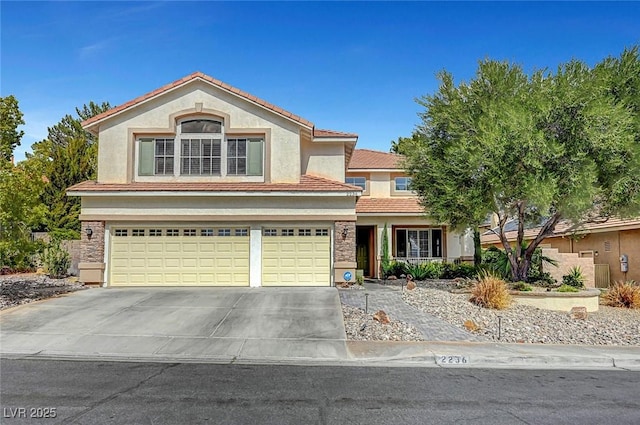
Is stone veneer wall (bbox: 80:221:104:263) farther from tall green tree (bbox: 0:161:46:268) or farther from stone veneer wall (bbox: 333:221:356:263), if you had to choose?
stone veneer wall (bbox: 333:221:356:263)

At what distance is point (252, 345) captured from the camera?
10609 millimetres

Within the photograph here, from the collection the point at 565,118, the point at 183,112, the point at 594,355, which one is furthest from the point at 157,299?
the point at 565,118

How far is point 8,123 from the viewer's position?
15336 mm

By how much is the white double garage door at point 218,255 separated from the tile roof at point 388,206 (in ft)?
20.0

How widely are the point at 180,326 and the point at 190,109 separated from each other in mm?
9794

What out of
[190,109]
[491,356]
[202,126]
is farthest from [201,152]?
[491,356]

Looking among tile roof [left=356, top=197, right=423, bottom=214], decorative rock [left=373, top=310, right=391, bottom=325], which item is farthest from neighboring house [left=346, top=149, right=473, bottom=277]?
decorative rock [left=373, top=310, right=391, bottom=325]

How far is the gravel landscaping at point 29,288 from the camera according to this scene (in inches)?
588

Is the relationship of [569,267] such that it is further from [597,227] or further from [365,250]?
[365,250]

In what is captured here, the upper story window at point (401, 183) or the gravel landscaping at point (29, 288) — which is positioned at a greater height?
the upper story window at point (401, 183)

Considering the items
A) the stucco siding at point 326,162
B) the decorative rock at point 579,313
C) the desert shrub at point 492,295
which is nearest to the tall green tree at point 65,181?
the stucco siding at point 326,162

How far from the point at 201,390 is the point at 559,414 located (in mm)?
4808

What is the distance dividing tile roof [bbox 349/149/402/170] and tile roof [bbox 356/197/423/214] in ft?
5.70

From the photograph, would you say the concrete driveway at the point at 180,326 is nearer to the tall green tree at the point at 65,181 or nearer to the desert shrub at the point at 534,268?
the desert shrub at the point at 534,268
